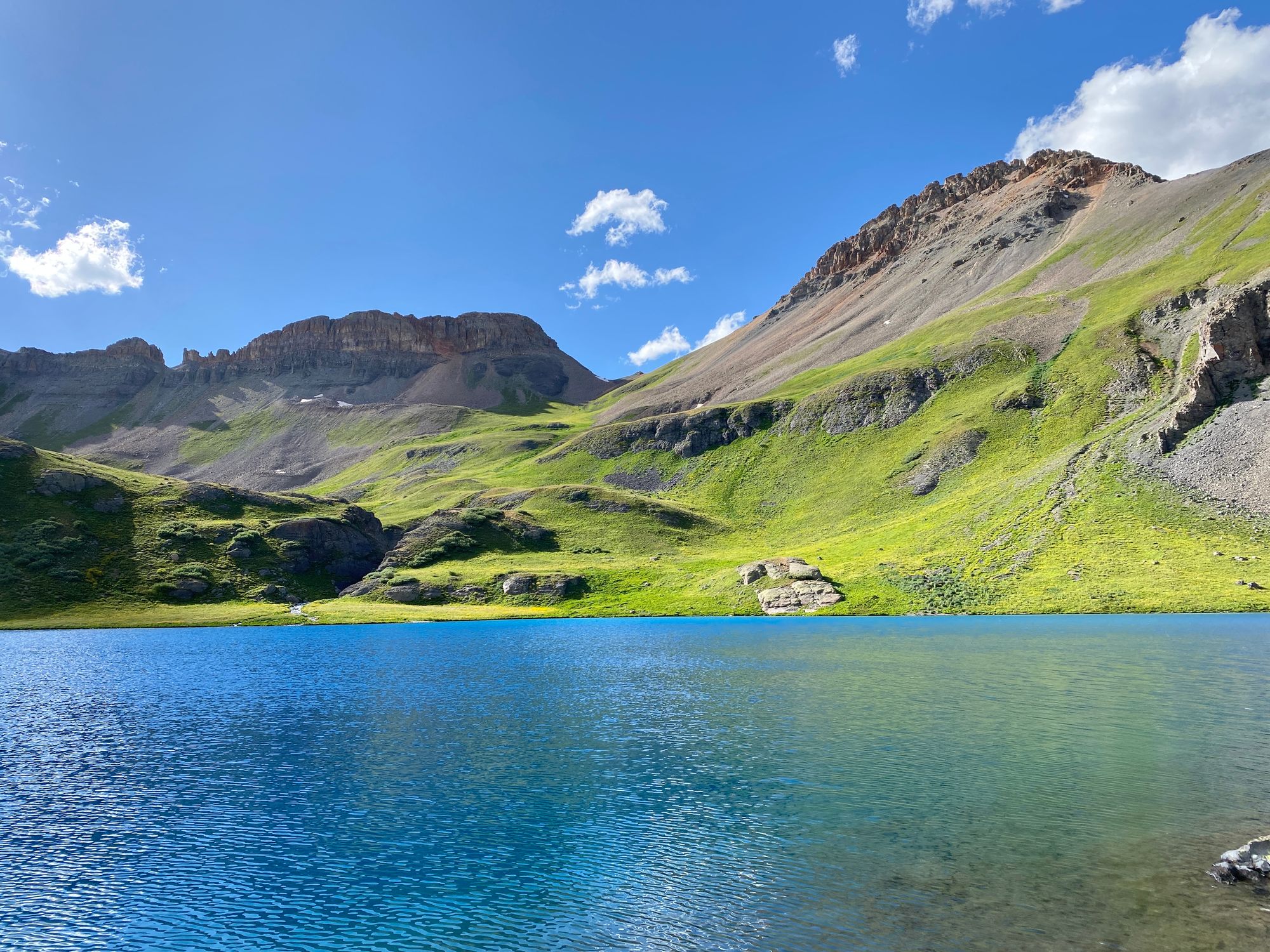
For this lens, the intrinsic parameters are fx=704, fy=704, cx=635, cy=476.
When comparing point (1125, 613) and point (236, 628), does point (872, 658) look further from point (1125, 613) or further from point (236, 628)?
point (236, 628)

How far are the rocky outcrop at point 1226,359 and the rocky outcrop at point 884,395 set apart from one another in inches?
2359

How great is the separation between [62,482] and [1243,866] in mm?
160336

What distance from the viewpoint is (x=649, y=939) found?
48.5 feet

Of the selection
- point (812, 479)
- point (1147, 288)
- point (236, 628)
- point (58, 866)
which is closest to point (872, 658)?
point (58, 866)

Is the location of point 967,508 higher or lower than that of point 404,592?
higher

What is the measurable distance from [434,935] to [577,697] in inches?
1060

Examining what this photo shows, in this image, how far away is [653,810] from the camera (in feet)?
74.5

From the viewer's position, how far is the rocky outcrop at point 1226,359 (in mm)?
96062

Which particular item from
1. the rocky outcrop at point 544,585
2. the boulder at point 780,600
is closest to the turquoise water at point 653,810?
the boulder at point 780,600

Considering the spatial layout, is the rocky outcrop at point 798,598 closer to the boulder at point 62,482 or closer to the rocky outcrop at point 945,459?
the rocky outcrop at point 945,459

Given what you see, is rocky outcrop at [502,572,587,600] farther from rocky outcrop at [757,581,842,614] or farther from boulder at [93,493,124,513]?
boulder at [93,493,124,513]

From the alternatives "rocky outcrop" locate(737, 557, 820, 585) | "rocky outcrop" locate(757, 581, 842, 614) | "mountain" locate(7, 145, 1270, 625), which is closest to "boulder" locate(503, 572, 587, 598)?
"mountain" locate(7, 145, 1270, 625)

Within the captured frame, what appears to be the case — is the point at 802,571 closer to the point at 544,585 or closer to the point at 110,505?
the point at 544,585

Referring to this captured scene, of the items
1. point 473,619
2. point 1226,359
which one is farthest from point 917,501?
point 473,619
